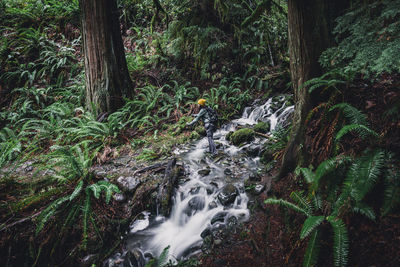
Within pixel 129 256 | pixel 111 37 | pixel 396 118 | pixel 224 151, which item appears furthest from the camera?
pixel 111 37

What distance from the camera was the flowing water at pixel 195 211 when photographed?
322 cm

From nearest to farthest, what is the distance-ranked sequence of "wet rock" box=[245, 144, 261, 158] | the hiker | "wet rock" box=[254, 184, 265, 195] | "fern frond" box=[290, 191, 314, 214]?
"fern frond" box=[290, 191, 314, 214] → "wet rock" box=[254, 184, 265, 195] → "wet rock" box=[245, 144, 261, 158] → the hiker

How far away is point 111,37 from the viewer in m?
6.66

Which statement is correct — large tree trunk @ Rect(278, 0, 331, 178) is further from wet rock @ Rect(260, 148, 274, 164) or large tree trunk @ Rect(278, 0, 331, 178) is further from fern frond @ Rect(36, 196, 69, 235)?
fern frond @ Rect(36, 196, 69, 235)

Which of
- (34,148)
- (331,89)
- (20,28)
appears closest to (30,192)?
(34,148)

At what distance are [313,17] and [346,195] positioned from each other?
233cm

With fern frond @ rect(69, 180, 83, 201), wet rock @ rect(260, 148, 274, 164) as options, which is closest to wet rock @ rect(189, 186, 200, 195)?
wet rock @ rect(260, 148, 274, 164)

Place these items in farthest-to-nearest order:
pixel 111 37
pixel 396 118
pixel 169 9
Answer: pixel 169 9
pixel 111 37
pixel 396 118

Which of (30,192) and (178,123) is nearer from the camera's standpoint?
(30,192)

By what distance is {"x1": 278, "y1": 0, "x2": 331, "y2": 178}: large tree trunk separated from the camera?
8.79ft

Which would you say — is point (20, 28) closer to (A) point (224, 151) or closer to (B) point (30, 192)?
(B) point (30, 192)

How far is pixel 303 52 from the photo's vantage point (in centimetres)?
281

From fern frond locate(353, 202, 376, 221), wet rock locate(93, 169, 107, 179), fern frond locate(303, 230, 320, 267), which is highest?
fern frond locate(353, 202, 376, 221)

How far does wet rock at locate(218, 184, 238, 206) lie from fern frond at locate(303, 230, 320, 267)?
1753mm
